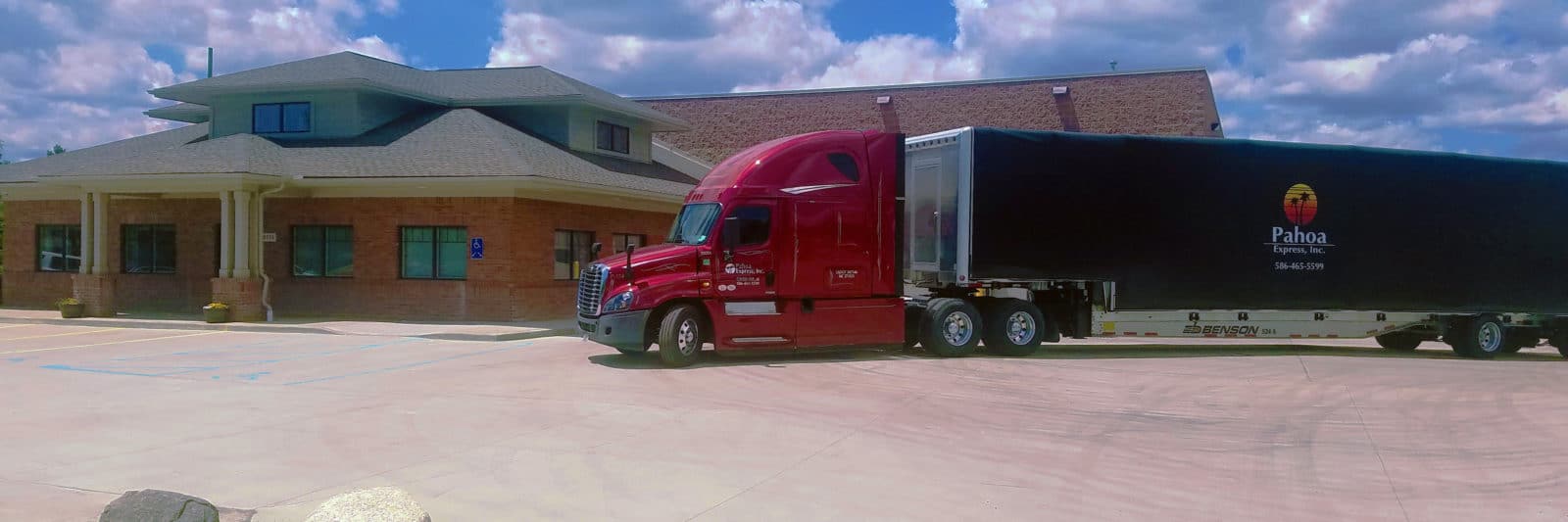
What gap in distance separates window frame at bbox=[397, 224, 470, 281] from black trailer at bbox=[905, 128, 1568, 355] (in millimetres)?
10069

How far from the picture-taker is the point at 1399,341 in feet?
67.6

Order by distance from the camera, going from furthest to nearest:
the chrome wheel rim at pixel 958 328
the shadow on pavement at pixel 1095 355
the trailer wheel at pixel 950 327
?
the chrome wheel rim at pixel 958 328 < the trailer wheel at pixel 950 327 < the shadow on pavement at pixel 1095 355

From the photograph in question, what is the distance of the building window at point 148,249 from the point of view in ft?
83.8

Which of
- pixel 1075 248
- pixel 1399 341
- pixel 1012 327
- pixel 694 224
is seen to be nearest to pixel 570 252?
pixel 694 224

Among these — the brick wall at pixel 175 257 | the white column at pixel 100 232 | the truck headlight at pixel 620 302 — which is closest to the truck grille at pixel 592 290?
the truck headlight at pixel 620 302

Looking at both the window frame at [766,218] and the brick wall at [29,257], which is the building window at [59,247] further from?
the window frame at [766,218]

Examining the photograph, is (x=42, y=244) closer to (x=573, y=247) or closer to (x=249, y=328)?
(x=249, y=328)

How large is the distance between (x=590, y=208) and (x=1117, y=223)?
12.4m

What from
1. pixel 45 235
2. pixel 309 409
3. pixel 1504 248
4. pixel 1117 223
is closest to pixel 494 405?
pixel 309 409

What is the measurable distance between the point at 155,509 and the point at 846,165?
1144 cm

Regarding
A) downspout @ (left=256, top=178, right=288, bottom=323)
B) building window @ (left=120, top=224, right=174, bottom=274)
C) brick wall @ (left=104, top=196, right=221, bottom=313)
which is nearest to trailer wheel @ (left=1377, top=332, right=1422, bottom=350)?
downspout @ (left=256, top=178, right=288, bottom=323)

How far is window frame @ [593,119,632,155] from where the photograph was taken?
2850 centimetres

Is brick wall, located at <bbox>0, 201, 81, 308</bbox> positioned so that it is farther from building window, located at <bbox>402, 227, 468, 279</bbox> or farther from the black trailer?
the black trailer

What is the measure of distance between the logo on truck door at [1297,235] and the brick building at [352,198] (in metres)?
12.9
